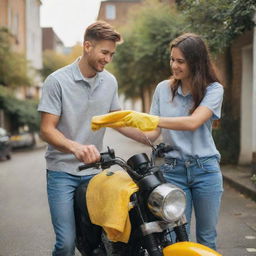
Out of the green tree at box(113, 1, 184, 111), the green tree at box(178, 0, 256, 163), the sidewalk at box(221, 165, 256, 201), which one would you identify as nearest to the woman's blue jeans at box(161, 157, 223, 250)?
the sidewalk at box(221, 165, 256, 201)

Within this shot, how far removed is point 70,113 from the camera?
3.24 meters

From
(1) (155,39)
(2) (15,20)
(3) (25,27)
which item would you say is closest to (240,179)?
(1) (155,39)

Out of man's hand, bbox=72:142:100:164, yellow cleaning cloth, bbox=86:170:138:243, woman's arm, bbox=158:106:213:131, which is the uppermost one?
woman's arm, bbox=158:106:213:131

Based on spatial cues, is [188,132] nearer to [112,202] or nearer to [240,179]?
[112,202]

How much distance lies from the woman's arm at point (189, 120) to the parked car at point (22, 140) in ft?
57.9

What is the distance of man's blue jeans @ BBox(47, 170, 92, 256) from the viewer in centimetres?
315

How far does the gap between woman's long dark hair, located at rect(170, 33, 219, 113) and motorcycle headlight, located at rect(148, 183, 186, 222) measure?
0.91 meters

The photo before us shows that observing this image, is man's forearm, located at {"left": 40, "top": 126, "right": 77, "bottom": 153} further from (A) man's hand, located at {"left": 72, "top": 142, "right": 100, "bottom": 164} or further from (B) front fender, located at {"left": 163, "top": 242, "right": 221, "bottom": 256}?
(B) front fender, located at {"left": 163, "top": 242, "right": 221, "bottom": 256}

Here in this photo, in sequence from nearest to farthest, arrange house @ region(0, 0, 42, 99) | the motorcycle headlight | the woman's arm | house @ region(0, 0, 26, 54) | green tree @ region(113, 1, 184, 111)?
the motorcycle headlight → the woman's arm → green tree @ region(113, 1, 184, 111) → house @ region(0, 0, 26, 54) → house @ region(0, 0, 42, 99)

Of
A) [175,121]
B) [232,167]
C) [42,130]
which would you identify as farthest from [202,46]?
[232,167]

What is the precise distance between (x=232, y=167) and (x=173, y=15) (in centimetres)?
719

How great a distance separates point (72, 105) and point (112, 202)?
876mm

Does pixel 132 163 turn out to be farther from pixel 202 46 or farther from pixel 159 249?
pixel 202 46

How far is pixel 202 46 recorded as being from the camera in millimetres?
3264
